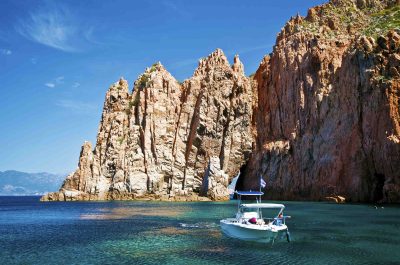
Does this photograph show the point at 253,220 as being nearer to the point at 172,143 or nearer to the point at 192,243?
the point at 192,243

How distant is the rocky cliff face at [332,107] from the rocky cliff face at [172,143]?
11042mm

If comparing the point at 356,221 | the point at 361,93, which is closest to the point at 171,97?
the point at 361,93

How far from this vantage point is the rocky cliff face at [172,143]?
5305 inches

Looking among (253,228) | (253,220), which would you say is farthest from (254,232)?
(253,220)

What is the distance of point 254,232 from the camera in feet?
155

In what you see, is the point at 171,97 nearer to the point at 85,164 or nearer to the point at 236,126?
the point at 236,126

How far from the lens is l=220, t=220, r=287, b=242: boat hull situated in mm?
46594

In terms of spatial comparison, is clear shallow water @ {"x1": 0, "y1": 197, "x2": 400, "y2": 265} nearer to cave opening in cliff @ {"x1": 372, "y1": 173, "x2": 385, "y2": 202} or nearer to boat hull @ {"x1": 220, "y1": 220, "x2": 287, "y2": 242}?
boat hull @ {"x1": 220, "y1": 220, "x2": 287, "y2": 242}

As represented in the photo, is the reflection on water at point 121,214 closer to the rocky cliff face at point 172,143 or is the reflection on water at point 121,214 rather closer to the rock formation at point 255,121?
the rock formation at point 255,121

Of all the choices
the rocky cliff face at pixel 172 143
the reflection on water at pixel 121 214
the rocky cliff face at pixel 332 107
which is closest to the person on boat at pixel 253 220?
the reflection on water at pixel 121 214

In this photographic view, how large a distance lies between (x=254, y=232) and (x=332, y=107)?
3137 inches

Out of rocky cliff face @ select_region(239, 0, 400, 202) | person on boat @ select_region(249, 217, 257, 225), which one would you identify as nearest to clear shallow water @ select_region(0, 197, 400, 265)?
person on boat @ select_region(249, 217, 257, 225)

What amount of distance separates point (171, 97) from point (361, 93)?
65.6 meters

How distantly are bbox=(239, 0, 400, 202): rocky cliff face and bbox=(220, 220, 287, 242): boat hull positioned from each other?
58694 millimetres
